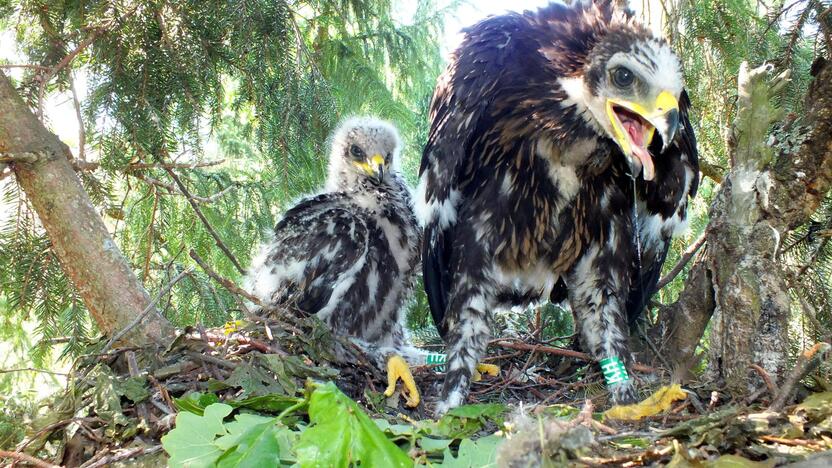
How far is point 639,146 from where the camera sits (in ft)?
8.67

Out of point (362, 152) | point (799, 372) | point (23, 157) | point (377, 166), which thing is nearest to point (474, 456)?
point (799, 372)

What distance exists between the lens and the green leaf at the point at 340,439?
1.30 metres

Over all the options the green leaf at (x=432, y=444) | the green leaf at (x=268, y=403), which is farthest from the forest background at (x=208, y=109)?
the green leaf at (x=432, y=444)

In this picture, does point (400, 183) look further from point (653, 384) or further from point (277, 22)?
point (653, 384)

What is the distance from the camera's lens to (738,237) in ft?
7.86

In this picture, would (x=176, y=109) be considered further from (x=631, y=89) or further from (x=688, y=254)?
(x=688, y=254)

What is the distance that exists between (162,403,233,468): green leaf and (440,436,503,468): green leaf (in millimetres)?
561

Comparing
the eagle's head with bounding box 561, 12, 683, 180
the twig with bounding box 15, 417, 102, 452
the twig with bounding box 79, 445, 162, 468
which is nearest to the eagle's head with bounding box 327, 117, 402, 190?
the eagle's head with bounding box 561, 12, 683, 180

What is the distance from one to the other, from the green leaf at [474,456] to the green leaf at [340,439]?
252 millimetres

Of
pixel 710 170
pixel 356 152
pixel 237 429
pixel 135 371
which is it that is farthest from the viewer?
pixel 356 152

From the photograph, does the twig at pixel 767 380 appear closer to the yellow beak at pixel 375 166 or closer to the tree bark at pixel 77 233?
the tree bark at pixel 77 233

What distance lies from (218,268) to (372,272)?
99 centimetres

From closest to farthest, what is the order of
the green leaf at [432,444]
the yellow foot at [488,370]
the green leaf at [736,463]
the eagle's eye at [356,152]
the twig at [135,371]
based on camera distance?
the green leaf at [736,463]
the green leaf at [432,444]
the twig at [135,371]
the yellow foot at [488,370]
the eagle's eye at [356,152]

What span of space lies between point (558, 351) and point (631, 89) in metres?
1.38
